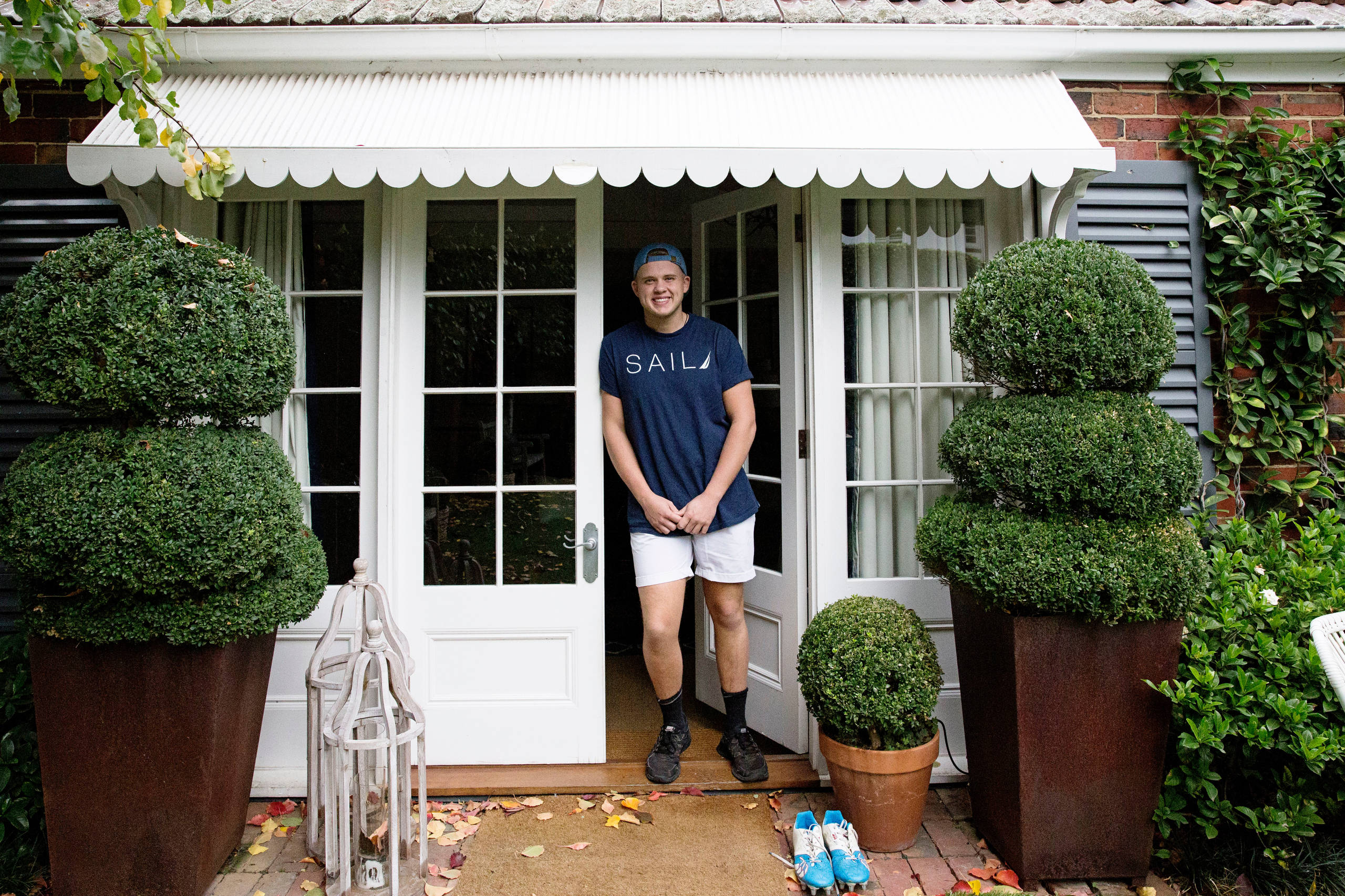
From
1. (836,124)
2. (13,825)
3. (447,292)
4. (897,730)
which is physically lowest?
(13,825)

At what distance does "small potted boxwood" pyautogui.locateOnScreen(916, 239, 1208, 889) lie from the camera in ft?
8.50

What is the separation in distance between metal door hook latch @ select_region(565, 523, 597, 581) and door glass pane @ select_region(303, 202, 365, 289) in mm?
1498

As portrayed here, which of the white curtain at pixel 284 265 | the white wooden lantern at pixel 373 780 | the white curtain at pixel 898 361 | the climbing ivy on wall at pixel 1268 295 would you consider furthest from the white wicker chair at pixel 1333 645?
the white curtain at pixel 284 265

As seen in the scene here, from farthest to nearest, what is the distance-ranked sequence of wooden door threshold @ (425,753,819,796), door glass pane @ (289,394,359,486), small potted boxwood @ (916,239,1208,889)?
door glass pane @ (289,394,359,486), wooden door threshold @ (425,753,819,796), small potted boxwood @ (916,239,1208,889)

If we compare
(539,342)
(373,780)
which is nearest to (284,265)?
(539,342)

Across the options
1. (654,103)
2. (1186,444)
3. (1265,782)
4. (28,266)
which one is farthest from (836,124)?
(28,266)

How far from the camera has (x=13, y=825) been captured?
2730 millimetres

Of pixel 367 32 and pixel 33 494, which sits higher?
pixel 367 32

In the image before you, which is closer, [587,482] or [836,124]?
[836,124]

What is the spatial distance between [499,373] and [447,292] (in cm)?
44

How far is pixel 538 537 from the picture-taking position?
347 cm

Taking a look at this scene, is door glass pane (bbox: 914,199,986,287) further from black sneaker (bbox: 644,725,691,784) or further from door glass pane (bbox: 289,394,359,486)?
door glass pane (bbox: 289,394,359,486)

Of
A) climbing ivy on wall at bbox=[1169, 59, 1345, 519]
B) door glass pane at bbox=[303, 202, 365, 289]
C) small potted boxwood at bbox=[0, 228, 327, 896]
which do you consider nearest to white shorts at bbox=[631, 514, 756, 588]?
small potted boxwood at bbox=[0, 228, 327, 896]

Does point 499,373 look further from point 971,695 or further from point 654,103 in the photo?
point 971,695
